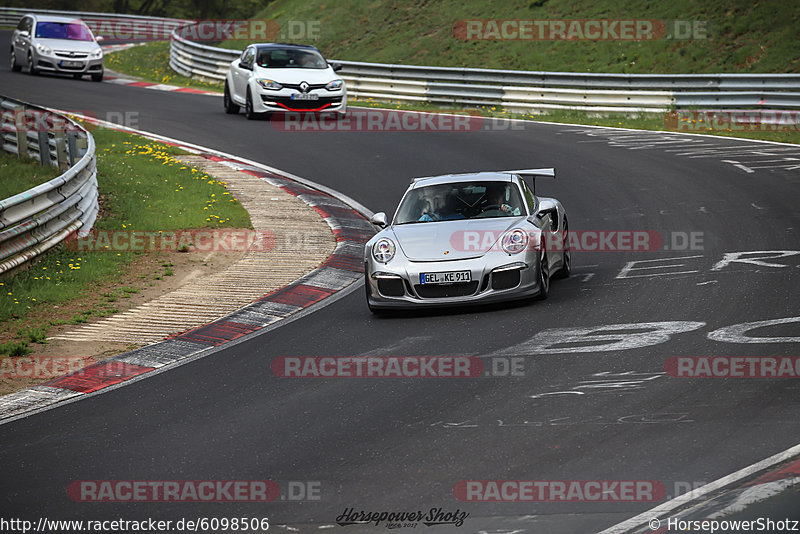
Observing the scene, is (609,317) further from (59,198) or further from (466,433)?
(59,198)

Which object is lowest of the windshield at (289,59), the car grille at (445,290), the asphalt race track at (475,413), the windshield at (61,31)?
the asphalt race track at (475,413)

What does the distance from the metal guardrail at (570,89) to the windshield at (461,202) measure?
1361 centimetres

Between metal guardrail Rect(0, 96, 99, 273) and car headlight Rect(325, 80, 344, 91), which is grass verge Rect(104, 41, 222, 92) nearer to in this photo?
car headlight Rect(325, 80, 344, 91)

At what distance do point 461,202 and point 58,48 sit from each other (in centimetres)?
2374

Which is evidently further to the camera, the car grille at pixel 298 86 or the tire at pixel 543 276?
the car grille at pixel 298 86

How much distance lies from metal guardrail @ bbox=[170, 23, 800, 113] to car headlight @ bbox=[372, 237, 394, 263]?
1491cm

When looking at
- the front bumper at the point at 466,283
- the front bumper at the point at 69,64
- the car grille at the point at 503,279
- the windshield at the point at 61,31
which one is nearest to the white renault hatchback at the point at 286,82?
the front bumper at the point at 69,64

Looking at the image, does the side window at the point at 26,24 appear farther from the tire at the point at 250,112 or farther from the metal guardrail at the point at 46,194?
the metal guardrail at the point at 46,194

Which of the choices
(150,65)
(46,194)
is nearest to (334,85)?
(46,194)

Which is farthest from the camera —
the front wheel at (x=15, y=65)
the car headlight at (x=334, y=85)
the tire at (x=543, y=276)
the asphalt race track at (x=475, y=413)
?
the front wheel at (x=15, y=65)

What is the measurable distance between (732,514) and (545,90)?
22.1m

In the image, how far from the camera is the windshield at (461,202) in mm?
11469

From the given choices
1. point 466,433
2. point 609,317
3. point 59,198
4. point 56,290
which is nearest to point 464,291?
point 609,317

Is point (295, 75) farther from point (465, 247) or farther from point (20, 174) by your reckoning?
point (465, 247)
